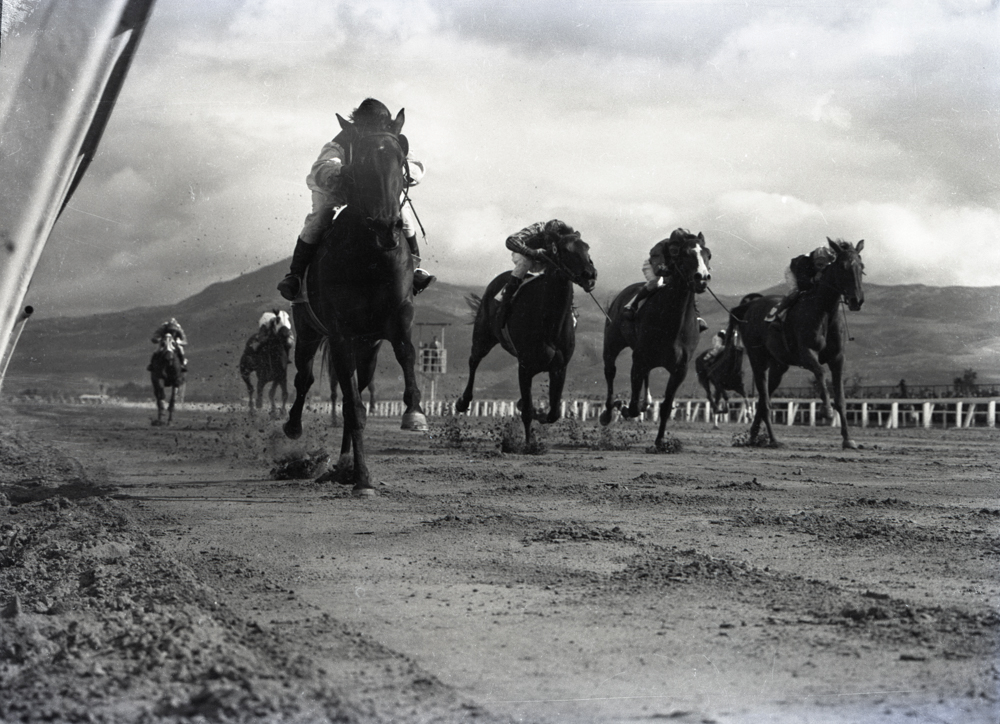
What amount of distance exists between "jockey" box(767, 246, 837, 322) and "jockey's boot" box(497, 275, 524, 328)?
5.18m

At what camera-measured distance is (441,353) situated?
37250 millimetres

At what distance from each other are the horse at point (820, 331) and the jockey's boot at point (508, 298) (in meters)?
5.05

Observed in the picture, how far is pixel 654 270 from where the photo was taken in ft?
50.3

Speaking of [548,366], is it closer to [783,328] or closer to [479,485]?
[479,485]

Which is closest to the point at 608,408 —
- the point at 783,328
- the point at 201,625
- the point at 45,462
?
the point at 783,328

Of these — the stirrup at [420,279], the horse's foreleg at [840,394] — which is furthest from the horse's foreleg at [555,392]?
the horse's foreleg at [840,394]

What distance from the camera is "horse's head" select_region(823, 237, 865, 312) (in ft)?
51.4

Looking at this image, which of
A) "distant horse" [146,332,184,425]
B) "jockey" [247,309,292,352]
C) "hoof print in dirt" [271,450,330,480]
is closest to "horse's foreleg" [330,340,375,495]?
"hoof print in dirt" [271,450,330,480]

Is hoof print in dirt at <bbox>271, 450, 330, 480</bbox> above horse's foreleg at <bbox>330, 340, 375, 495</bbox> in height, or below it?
below

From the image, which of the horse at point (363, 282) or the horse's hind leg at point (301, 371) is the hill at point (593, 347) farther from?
the horse at point (363, 282)

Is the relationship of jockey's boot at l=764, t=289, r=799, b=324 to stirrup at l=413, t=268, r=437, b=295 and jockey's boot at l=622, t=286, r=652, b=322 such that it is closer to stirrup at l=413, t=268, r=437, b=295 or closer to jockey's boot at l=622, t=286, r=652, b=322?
jockey's boot at l=622, t=286, r=652, b=322

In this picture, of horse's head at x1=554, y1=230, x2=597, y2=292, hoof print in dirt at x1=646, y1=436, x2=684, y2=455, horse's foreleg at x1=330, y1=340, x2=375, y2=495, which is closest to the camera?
horse's foreleg at x1=330, y1=340, x2=375, y2=495

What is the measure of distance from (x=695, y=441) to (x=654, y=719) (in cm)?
1651

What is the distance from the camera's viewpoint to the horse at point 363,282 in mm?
8672
